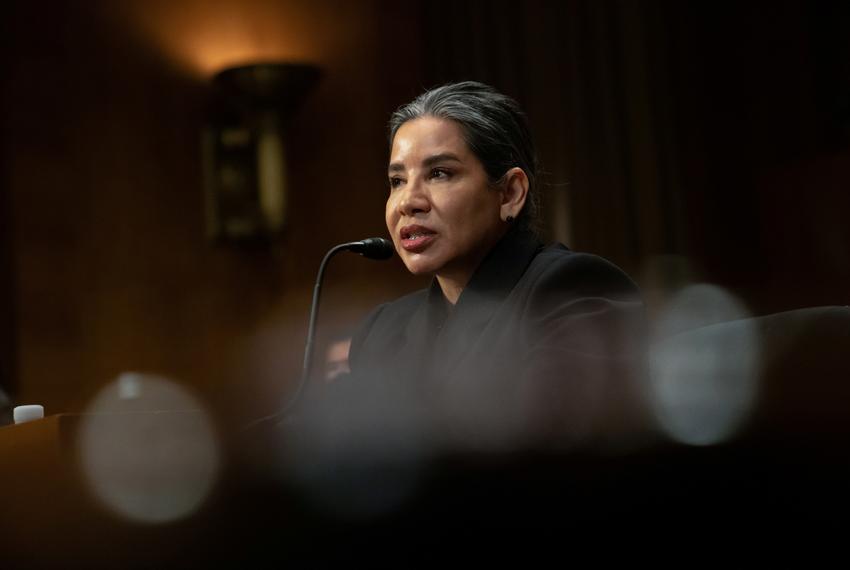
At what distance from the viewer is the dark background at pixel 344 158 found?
3561 mm

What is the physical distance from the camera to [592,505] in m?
1.01

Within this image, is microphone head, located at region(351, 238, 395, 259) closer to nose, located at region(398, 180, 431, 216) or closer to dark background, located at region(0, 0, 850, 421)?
nose, located at region(398, 180, 431, 216)

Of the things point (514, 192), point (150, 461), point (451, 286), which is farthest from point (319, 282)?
point (150, 461)

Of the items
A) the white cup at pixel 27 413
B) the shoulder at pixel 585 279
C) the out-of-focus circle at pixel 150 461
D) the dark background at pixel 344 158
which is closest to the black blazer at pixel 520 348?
the shoulder at pixel 585 279

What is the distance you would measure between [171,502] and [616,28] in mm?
3041

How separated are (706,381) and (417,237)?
71 centimetres

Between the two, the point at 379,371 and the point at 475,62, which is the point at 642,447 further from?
the point at 475,62

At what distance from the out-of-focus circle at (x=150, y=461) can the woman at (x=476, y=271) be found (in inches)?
18.5

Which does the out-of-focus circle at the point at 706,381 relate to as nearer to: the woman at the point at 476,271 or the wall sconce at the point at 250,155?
the woman at the point at 476,271

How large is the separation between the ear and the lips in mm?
127

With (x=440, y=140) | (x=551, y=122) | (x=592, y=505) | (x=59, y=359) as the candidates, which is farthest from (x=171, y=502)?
(x=551, y=122)

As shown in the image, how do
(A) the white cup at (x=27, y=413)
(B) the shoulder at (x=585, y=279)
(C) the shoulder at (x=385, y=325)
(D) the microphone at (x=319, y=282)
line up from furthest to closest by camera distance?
(C) the shoulder at (x=385, y=325) → (D) the microphone at (x=319, y=282) → (B) the shoulder at (x=585, y=279) → (A) the white cup at (x=27, y=413)

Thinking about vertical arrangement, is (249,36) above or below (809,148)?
above

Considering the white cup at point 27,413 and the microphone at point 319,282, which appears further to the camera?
the microphone at point 319,282
